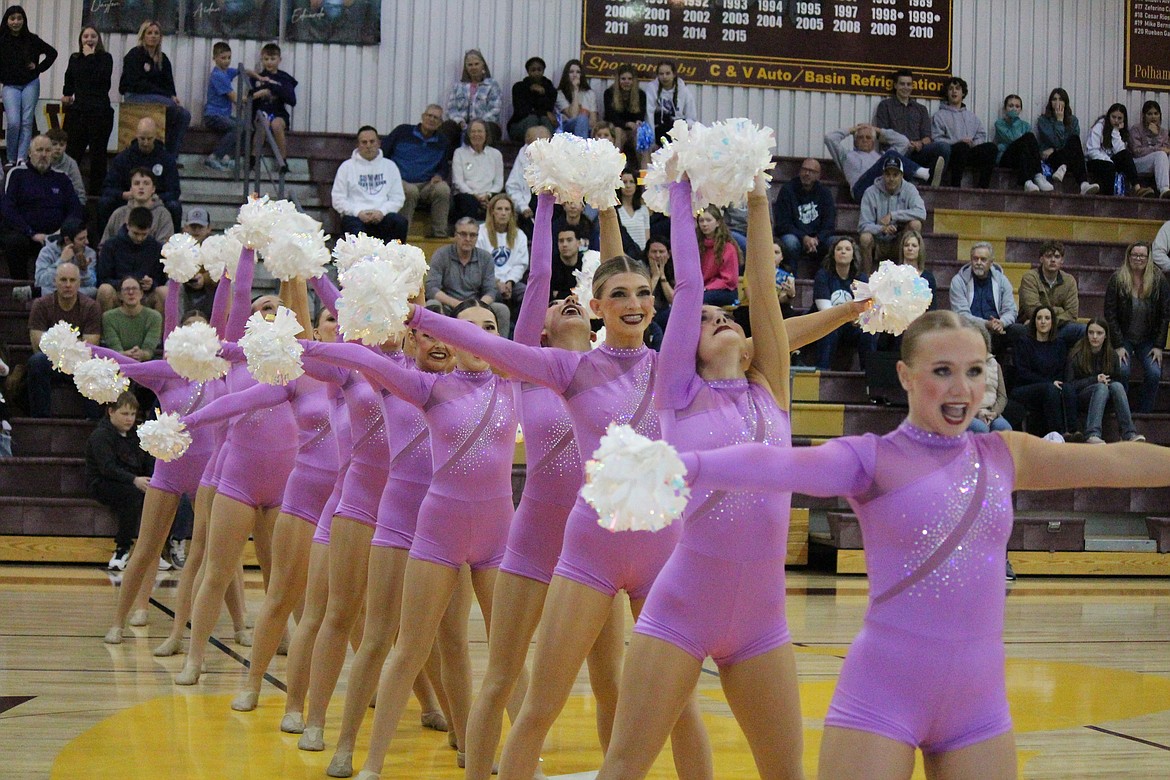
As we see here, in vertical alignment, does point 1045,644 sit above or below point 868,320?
below

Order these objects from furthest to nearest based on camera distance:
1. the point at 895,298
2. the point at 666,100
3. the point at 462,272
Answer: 1. the point at 666,100
2. the point at 462,272
3. the point at 895,298

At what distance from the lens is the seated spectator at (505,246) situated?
10.4m

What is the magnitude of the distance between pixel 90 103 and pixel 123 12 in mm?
1791

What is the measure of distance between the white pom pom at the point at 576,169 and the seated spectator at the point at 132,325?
6.42 meters

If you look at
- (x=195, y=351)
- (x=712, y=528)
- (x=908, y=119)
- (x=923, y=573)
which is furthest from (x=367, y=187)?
(x=923, y=573)

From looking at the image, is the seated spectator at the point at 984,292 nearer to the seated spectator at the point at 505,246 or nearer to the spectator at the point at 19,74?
the seated spectator at the point at 505,246

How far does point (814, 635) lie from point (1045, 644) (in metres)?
1.28

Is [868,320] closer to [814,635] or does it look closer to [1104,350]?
[814,635]

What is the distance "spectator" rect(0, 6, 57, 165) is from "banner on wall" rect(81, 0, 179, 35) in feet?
3.49

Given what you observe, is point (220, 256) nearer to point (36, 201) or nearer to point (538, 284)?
point (538, 284)

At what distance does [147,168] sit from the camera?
35.6 feet

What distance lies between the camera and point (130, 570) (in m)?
7.05

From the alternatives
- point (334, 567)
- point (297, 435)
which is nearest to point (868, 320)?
point (334, 567)

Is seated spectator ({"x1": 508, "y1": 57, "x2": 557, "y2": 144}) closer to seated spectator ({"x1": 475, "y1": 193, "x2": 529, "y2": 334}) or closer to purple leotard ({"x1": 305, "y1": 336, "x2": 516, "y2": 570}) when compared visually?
seated spectator ({"x1": 475, "y1": 193, "x2": 529, "y2": 334})
